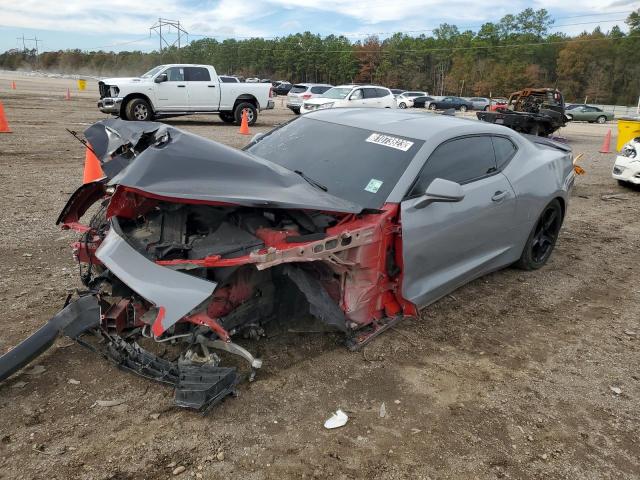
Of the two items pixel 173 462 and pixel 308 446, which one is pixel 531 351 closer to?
pixel 308 446

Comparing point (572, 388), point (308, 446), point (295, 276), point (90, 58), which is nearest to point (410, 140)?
point (295, 276)

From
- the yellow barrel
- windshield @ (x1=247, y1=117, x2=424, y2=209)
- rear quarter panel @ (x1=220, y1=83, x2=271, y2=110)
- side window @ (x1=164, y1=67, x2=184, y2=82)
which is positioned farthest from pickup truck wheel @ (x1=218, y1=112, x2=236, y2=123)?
windshield @ (x1=247, y1=117, x2=424, y2=209)

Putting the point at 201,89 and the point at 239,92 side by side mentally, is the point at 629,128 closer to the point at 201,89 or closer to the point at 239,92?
the point at 239,92

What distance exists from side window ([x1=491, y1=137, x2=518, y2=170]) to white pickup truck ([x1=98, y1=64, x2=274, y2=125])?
12.4 metres

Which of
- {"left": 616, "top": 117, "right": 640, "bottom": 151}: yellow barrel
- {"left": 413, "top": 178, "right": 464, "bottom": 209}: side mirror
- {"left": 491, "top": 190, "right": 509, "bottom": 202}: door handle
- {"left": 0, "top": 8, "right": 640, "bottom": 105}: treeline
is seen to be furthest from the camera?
{"left": 0, "top": 8, "right": 640, "bottom": 105}: treeline

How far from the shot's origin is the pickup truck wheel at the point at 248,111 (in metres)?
16.7

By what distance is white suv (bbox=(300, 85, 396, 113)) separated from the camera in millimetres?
20016

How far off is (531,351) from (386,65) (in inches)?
3761

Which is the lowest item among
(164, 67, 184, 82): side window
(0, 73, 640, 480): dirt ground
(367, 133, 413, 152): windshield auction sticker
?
(0, 73, 640, 480): dirt ground

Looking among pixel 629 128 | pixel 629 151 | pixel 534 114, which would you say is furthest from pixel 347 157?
pixel 534 114

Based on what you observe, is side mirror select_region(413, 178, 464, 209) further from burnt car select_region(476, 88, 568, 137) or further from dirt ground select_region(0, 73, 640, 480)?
burnt car select_region(476, 88, 568, 137)

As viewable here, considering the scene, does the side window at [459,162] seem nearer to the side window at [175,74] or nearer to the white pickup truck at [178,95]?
the white pickup truck at [178,95]

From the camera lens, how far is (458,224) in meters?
3.60

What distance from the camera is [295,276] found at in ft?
9.57
